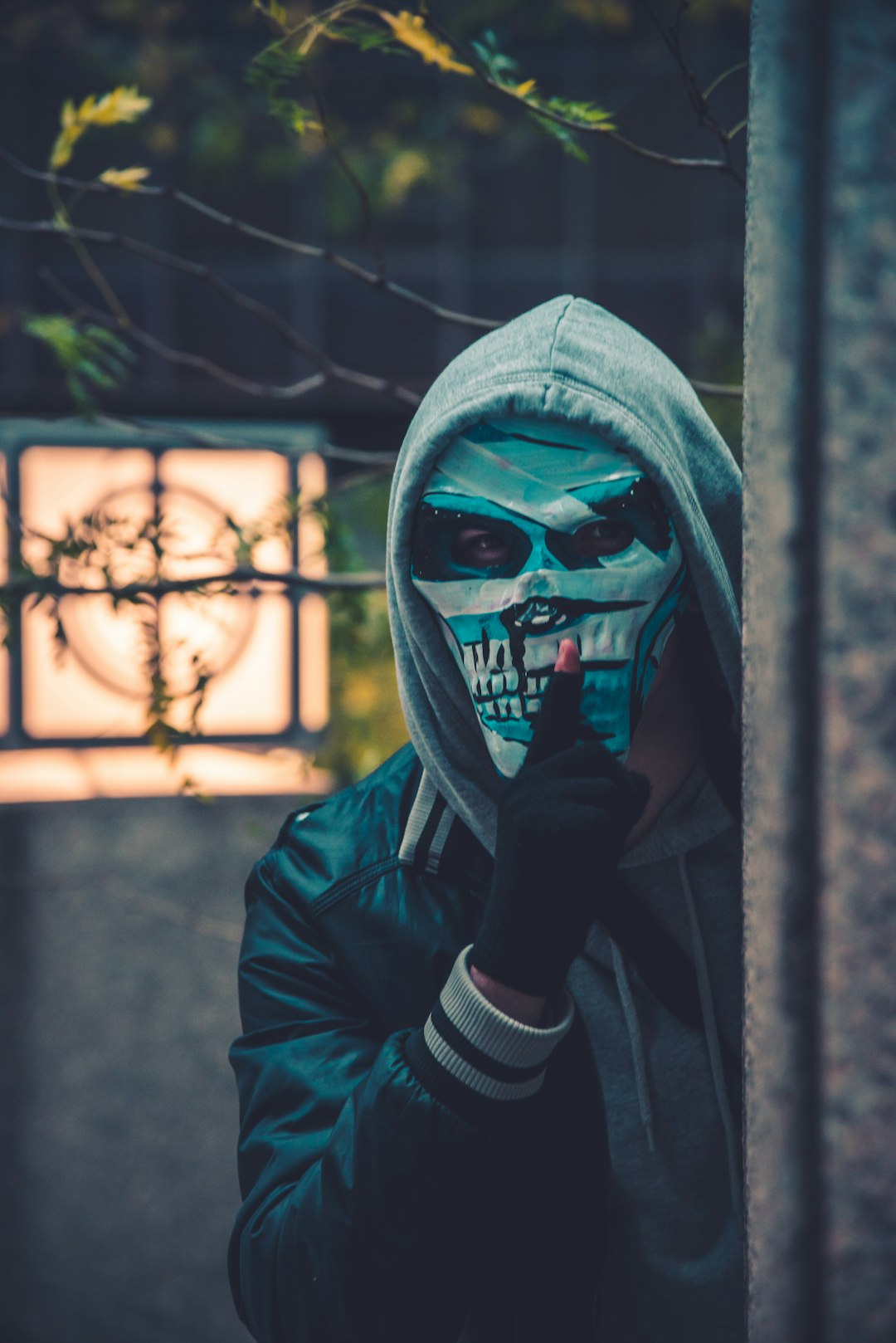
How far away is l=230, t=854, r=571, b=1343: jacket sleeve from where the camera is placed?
3.59 ft

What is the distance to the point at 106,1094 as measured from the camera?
5.65 m

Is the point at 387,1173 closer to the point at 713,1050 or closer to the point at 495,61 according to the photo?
the point at 713,1050

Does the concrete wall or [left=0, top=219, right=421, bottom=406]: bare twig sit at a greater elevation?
[left=0, top=219, right=421, bottom=406]: bare twig

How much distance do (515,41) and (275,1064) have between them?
5.71 meters

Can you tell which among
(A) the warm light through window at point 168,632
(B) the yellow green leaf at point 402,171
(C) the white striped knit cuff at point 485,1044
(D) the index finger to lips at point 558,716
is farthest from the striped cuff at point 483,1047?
(B) the yellow green leaf at point 402,171

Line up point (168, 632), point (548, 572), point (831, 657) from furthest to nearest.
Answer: point (168, 632), point (548, 572), point (831, 657)

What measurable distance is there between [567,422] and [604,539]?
16 cm

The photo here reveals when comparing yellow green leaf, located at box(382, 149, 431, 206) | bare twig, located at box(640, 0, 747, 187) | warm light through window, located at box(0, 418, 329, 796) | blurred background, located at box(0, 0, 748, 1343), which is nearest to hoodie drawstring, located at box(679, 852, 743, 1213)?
bare twig, located at box(640, 0, 747, 187)

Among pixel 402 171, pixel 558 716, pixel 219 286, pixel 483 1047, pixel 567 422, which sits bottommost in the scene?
pixel 483 1047

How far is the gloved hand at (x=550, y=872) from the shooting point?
1083 millimetres

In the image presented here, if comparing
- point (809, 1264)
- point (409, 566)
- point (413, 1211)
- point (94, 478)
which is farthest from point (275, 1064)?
point (94, 478)

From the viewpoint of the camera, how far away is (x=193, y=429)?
5562 mm

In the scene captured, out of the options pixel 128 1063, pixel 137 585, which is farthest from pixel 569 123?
pixel 128 1063

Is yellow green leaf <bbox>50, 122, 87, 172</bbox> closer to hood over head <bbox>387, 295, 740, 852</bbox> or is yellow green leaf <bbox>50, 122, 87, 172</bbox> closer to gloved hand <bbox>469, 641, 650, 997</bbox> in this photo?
hood over head <bbox>387, 295, 740, 852</bbox>
